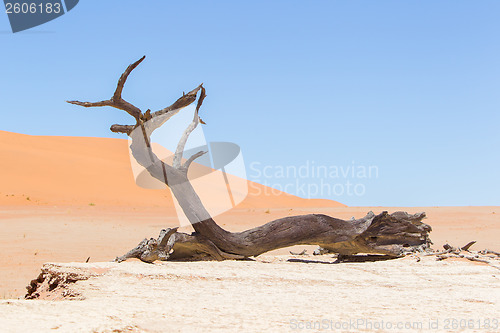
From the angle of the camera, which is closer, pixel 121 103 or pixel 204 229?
pixel 121 103

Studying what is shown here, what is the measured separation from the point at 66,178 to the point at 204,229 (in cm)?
2878

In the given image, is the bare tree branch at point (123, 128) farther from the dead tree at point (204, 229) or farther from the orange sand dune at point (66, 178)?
the orange sand dune at point (66, 178)

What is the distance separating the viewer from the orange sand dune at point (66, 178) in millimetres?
27609

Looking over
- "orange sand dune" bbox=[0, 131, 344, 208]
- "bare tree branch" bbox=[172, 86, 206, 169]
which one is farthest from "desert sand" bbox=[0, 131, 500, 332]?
"orange sand dune" bbox=[0, 131, 344, 208]

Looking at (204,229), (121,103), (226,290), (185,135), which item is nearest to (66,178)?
(185,135)

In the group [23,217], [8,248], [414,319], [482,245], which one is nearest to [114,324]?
[414,319]

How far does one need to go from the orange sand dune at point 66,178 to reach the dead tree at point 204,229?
59.6 feet

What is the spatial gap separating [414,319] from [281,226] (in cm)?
424

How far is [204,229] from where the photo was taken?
768 centimetres

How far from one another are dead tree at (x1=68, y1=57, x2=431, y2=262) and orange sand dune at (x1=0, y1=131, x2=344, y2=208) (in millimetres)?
18161

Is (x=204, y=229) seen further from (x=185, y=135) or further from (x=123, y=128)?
(x=123, y=128)

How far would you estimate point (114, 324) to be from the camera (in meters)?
3.15

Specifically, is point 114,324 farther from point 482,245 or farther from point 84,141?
point 84,141

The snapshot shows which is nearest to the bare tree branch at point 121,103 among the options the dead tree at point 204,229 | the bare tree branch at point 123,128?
the dead tree at point 204,229
